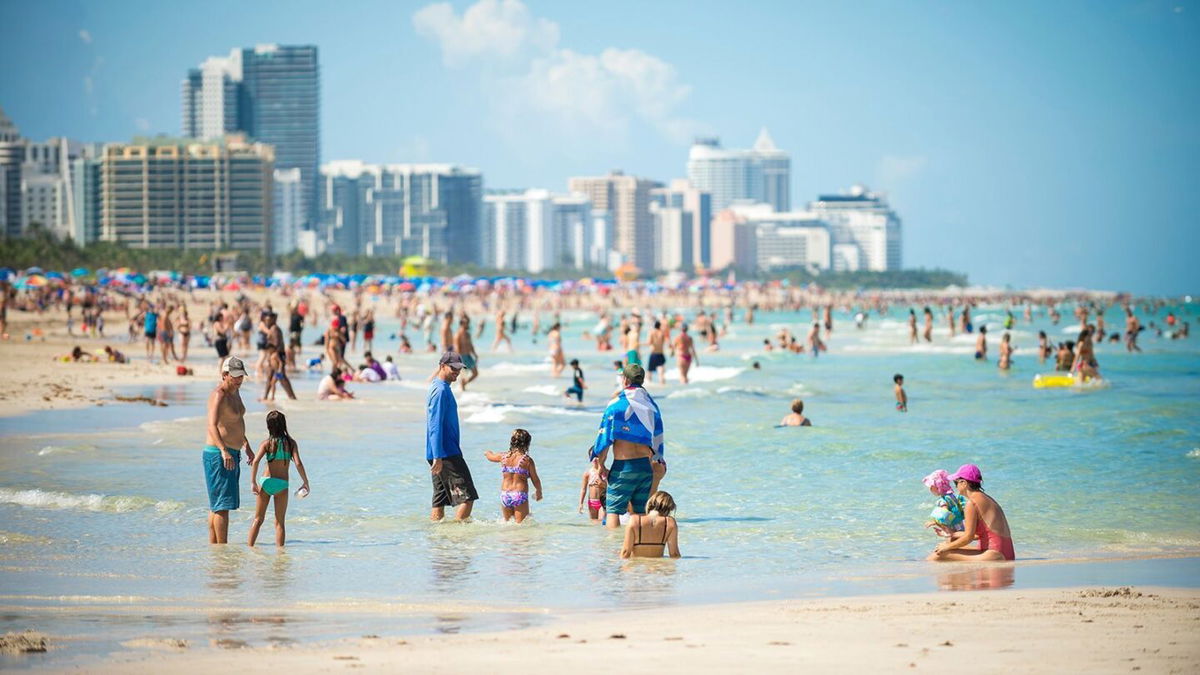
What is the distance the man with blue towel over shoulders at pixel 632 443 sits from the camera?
10.5m

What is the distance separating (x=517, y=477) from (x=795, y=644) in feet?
16.4

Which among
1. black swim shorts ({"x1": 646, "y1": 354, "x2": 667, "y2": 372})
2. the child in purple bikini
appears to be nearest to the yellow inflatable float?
black swim shorts ({"x1": 646, "y1": 354, "x2": 667, "y2": 372})

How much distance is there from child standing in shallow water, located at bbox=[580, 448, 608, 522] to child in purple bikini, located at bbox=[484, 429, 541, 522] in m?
0.44

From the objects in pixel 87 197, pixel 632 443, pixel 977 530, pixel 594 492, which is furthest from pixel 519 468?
pixel 87 197

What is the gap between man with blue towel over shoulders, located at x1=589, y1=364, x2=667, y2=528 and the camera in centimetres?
1049

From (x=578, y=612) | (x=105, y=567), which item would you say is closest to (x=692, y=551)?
(x=578, y=612)

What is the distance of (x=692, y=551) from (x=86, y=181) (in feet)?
642

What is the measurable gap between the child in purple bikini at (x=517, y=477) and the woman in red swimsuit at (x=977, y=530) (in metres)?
3.37

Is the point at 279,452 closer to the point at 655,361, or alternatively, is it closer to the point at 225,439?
the point at 225,439

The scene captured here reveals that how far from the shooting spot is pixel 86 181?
191250mm

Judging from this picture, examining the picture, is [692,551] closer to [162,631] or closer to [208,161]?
[162,631]

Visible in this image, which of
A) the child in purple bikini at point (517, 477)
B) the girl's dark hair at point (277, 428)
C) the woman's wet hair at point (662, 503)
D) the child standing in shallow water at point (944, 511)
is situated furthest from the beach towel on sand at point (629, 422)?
the girl's dark hair at point (277, 428)

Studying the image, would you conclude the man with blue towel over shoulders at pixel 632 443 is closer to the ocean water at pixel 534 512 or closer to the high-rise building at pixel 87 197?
the ocean water at pixel 534 512

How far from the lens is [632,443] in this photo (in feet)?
34.7
